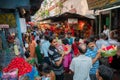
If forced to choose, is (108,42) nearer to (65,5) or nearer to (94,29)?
(94,29)

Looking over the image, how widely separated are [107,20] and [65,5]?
21.3 meters

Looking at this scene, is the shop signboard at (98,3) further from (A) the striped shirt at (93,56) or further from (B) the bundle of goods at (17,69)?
(B) the bundle of goods at (17,69)

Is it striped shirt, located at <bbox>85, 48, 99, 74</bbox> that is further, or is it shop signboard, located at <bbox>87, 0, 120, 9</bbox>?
shop signboard, located at <bbox>87, 0, 120, 9</bbox>

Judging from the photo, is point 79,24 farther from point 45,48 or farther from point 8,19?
point 8,19

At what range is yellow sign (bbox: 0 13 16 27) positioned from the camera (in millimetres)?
7614

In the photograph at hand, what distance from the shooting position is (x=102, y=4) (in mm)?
16594

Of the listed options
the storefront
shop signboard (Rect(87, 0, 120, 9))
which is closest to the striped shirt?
the storefront

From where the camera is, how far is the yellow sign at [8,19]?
25.0 feet

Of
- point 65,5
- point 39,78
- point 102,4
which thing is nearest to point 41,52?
point 39,78

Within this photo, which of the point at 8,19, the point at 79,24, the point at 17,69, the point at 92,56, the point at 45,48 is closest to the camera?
the point at 17,69

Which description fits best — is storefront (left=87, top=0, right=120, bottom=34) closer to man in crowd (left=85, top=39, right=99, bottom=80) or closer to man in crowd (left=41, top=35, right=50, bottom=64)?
man in crowd (left=41, top=35, right=50, bottom=64)

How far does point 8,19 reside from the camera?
780 cm

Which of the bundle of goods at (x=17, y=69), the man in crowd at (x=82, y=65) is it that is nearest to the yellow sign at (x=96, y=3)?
the man in crowd at (x=82, y=65)

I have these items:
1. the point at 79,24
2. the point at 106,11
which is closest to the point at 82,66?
the point at 106,11
